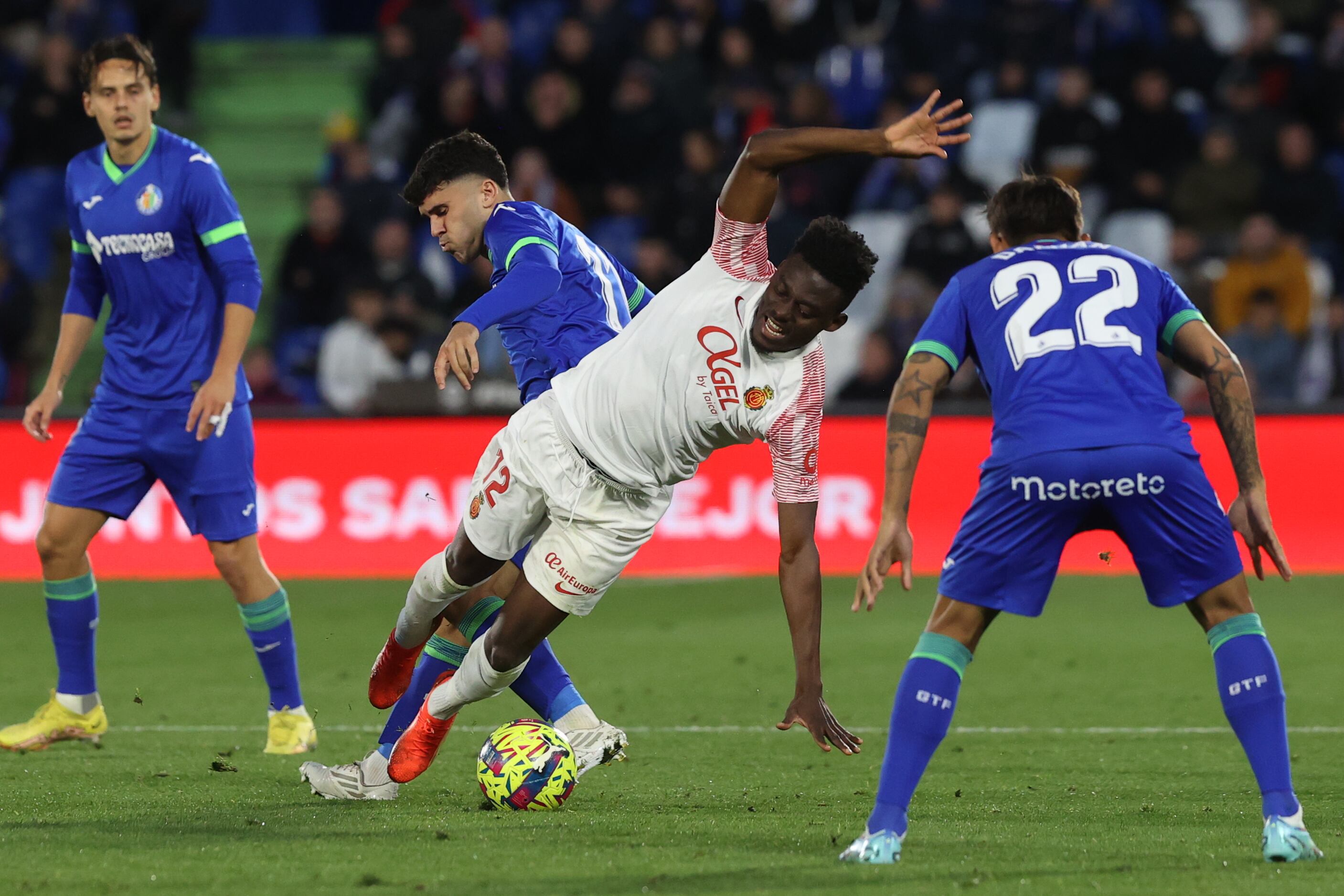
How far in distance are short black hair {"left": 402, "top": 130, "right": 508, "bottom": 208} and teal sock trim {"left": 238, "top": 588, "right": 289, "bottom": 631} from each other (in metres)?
1.70

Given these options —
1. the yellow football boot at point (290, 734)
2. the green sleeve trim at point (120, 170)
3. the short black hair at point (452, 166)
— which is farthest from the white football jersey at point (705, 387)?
the green sleeve trim at point (120, 170)

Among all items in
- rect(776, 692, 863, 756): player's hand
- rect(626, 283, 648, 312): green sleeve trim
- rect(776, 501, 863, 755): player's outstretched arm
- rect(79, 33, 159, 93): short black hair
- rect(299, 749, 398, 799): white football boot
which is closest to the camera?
rect(776, 692, 863, 756): player's hand

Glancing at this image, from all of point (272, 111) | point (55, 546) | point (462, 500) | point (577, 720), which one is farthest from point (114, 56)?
point (272, 111)

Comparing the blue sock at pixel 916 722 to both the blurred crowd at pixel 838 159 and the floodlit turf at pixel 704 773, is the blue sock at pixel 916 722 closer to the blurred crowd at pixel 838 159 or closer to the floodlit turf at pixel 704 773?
the floodlit turf at pixel 704 773

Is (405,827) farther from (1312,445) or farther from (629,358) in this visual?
(1312,445)

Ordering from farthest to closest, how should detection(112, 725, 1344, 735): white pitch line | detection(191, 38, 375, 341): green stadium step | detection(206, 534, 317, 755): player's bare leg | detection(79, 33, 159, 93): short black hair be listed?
detection(191, 38, 375, 341): green stadium step < detection(112, 725, 1344, 735): white pitch line < detection(206, 534, 317, 755): player's bare leg < detection(79, 33, 159, 93): short black hair

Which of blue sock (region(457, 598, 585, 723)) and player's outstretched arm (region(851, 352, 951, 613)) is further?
blue sock (region(457, 598, 585, 723))

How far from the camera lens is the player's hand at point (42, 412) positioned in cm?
656

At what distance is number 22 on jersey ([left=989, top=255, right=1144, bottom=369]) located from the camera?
4406 mm

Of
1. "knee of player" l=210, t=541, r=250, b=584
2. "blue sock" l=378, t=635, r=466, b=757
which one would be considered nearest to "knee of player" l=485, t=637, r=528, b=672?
"blue sock" l=378, t=635, r=466, b=757

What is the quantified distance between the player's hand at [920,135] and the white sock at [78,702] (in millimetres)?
3849

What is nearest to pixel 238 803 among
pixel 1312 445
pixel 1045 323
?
pixel 1045 323

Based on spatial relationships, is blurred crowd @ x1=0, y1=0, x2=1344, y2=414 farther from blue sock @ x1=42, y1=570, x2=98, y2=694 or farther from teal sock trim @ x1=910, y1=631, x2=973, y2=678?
teal sock trim @ x1=910, y1=631, x2=973, y2=678

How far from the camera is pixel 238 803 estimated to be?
5418 mm
